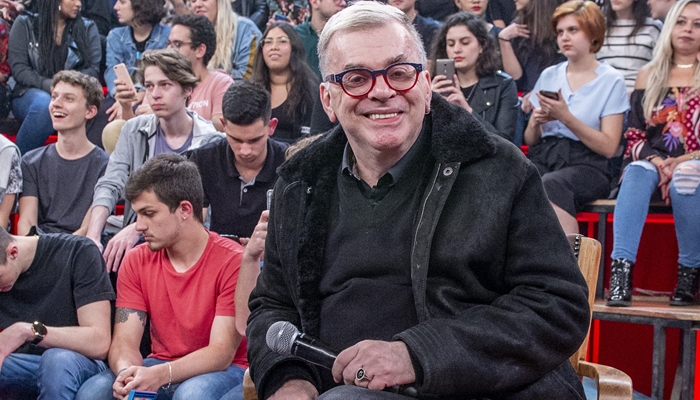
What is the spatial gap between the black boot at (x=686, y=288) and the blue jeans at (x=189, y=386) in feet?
6.22

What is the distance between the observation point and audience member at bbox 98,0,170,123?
573 cm

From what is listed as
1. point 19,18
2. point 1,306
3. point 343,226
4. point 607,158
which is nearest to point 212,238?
point 1,306

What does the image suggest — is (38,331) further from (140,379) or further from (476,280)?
(476,280)

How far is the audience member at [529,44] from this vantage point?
199 inches

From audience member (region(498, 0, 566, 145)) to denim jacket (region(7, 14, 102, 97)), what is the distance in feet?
8.90

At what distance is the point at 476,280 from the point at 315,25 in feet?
13.6

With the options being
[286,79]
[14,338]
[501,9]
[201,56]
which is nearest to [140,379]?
[14,338]

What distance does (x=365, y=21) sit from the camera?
70.3 inches

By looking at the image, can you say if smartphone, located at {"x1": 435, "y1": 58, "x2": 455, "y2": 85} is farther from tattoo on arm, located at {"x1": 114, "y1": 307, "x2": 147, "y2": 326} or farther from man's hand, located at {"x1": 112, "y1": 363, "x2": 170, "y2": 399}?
man's hand, located at {"x1": 112, "y1": 363, "x2": 170, "y2": 399}

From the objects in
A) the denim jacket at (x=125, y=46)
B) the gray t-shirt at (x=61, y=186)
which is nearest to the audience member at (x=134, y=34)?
the denim jacket at (x=125, y=46)

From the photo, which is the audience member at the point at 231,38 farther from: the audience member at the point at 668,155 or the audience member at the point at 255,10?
the audience member at the point at 668,155

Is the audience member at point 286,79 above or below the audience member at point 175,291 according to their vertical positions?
above

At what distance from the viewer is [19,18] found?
554 cm

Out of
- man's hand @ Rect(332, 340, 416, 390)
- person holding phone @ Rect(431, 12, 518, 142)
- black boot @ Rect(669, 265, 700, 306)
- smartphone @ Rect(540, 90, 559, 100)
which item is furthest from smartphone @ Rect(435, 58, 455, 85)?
man's hand @ Rect(332, 340, 416, 390)
